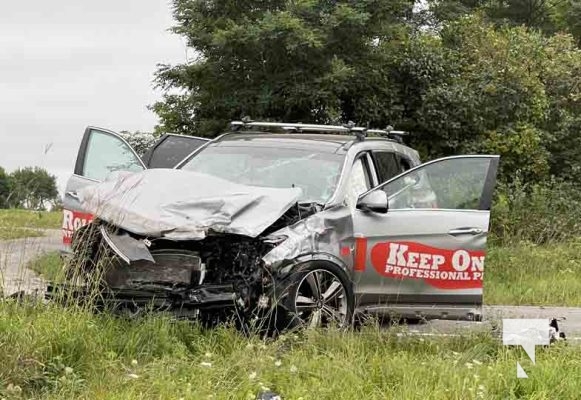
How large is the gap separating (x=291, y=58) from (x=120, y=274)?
7508 mm

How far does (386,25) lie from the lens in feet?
41.4

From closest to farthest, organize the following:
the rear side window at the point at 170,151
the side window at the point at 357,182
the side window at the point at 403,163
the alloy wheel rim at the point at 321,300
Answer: the alloy wheel rim at the point at 321,300
the side window at the point at 357,182
the side window at the point at 403,163
the rear side window at the point at 170,151

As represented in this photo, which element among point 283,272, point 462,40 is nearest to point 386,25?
point 462,40

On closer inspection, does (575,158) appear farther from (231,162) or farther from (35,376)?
(35,376)

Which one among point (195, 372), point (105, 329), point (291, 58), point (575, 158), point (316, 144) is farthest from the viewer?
point (575, 158)

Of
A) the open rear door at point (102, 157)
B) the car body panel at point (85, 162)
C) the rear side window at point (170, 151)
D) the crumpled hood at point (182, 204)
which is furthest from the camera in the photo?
the rear side window at point (170, 151)

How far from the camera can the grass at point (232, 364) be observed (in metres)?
4.18

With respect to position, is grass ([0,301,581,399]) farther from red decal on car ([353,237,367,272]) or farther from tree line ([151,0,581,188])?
tree line ([151,0,581,188])

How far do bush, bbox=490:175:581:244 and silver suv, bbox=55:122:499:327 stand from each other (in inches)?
193

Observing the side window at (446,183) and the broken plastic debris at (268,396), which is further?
the side window at (446,183)

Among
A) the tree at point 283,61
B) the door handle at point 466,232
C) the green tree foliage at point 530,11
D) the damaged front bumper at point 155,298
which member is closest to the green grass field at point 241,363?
the damaged front bumper at point 155,298

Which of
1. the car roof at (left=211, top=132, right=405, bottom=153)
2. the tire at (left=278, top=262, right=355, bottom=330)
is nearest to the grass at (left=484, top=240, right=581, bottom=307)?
the car roof at (left=211, top=132, right=405, bottom=153)

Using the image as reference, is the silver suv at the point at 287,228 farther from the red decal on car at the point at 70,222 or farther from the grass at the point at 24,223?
the grass at the point at 24,223

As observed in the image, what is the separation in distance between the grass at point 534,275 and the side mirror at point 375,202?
297cm
